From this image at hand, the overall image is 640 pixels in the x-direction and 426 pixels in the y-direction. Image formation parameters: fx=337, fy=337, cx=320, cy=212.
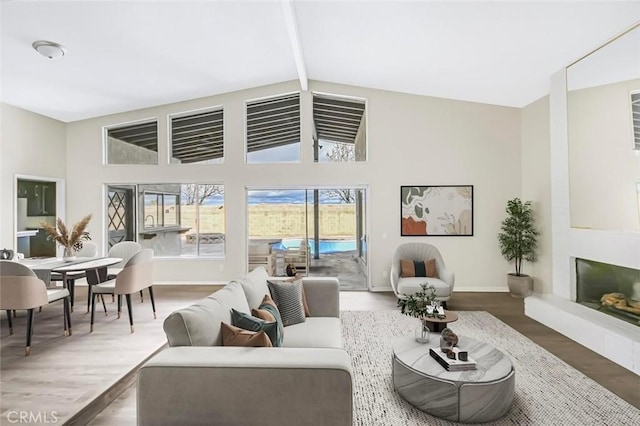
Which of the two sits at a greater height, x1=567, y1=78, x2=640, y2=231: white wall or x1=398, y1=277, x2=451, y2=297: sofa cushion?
x1=567, y1=78, x2=640, y2=231: white wall

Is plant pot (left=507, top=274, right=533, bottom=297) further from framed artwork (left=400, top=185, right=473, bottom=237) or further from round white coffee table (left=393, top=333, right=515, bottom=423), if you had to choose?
round white coffee table (left=393, top=333, right=515, bottom=423)

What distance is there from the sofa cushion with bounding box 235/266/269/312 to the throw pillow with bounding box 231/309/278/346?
43 cm

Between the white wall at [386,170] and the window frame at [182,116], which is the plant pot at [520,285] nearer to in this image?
the white wall at [386,170]

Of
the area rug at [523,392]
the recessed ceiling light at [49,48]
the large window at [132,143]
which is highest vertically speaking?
the recessed ceiling light at [49,48]

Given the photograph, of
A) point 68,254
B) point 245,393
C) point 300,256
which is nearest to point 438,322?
point 245,393

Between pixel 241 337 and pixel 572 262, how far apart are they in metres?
4.51

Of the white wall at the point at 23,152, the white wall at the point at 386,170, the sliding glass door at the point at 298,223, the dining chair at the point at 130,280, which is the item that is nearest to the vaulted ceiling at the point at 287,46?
the white wall at the point at 23,152

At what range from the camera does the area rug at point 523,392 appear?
2.30 metres

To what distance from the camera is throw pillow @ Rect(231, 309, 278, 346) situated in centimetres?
208

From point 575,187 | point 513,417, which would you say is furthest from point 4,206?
point 575,187

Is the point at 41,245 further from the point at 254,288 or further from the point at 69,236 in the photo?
the point at 254,288

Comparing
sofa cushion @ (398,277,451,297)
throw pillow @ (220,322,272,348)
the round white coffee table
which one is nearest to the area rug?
the round white coffee table

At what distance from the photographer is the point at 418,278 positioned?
16.8 ft

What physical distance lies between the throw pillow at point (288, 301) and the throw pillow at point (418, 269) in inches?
104
